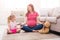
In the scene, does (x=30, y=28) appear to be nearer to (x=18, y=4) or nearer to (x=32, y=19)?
(x=32, y=19)

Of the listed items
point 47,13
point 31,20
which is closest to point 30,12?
point 31,20

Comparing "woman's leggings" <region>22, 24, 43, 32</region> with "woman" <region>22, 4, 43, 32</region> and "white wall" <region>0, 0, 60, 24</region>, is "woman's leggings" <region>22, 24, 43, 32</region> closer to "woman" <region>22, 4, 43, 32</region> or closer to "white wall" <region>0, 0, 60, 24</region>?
"woman" <region>22, 4, 43, 32</region>

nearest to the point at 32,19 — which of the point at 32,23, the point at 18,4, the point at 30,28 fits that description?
the point at 32,23

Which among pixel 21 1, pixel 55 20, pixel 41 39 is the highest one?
pixel 21 1

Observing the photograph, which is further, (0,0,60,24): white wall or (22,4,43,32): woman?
(0,0,60,24): white wall

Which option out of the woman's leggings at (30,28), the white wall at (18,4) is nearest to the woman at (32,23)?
the woman's leggings at (30,28)

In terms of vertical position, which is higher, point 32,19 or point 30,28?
point 32,19

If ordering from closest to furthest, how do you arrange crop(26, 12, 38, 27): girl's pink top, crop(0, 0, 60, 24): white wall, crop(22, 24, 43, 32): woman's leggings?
crop(22, 24, 43, 32): woman's leggings < crop(26, 12, 38, 27): girl's pink top < crop(0, 0, 60, 24): white wall

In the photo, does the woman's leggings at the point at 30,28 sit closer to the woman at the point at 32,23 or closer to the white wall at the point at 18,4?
the woman at the point at 32,23

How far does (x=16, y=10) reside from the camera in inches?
264

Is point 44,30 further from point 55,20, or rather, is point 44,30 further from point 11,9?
point 11,9

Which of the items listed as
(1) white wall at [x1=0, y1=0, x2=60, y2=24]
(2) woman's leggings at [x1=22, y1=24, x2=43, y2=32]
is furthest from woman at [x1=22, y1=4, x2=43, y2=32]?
(1) white wall at [x1=0, y1=0, x2=60, y2=24]

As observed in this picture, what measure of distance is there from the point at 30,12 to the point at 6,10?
310 cm

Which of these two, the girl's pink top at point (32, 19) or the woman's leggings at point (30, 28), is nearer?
Answer: the woman's leggings at point (30, 28)
